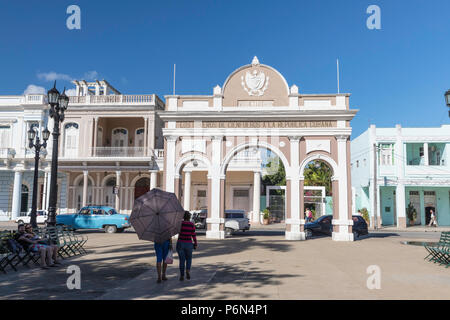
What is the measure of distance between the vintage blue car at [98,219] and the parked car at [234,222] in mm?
5940

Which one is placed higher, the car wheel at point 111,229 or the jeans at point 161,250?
the jeans at point 161,250

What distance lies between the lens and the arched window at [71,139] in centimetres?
2924

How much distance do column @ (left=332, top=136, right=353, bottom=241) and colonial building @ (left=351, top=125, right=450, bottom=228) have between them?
1162 centimetres

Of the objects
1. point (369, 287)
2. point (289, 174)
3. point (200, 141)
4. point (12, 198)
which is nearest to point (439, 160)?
point (289, 174)

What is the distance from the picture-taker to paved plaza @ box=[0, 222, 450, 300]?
→ 6598 millimetres

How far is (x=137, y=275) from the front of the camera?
331 inches

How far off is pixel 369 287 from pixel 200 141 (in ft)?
42.1

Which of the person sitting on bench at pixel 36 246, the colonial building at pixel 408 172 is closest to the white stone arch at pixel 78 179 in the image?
the person sitting on bench at pixel 36 246

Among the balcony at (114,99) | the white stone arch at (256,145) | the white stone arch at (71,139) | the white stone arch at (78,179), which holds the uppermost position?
the balcony at (114,99)

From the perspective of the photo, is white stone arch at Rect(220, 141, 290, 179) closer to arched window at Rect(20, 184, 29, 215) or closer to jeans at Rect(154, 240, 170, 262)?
jeans at Rect(154, 240, 170, 262)

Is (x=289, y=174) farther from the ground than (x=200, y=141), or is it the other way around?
(x=200, y=141)

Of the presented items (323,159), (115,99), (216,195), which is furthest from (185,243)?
(115,99)

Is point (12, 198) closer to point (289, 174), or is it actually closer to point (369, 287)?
point (289, 174)

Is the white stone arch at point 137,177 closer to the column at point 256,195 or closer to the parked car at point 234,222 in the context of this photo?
the column at point 256,195
